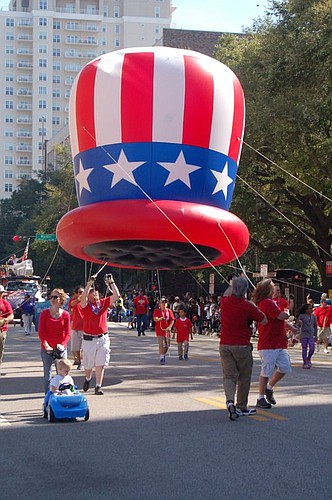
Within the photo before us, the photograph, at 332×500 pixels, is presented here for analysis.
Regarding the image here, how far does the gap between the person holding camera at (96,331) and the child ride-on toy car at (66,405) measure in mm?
2306

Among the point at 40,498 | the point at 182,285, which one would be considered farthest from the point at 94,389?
the point at 182,285

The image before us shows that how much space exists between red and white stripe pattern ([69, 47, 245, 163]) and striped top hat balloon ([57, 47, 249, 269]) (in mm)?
16

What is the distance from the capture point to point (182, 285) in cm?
5978

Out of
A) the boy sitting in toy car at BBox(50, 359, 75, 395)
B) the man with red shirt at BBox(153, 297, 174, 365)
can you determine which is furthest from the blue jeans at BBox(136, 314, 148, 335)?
the boy sitting in toy car at BBox(50, 359, 75, 395)

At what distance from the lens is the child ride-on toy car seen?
9797 millimetres

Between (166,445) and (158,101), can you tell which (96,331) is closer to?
(158,101)

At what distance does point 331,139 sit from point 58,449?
1672 cm

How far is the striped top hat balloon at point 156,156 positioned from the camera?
492 inches

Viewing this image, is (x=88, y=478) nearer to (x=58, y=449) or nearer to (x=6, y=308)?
(x=58, y=449)

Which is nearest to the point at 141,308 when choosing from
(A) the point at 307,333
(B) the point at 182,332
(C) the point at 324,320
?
(C) the point at 324,320

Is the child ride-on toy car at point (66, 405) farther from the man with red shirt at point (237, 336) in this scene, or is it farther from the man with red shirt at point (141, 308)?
the man with red shirt at point (141, 308)

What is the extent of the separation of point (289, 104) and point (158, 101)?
12846 millimetres

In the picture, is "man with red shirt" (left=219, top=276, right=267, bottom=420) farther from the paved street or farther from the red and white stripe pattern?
the red and white stripe pattern

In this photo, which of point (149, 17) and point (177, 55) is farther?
point (149, 17)
